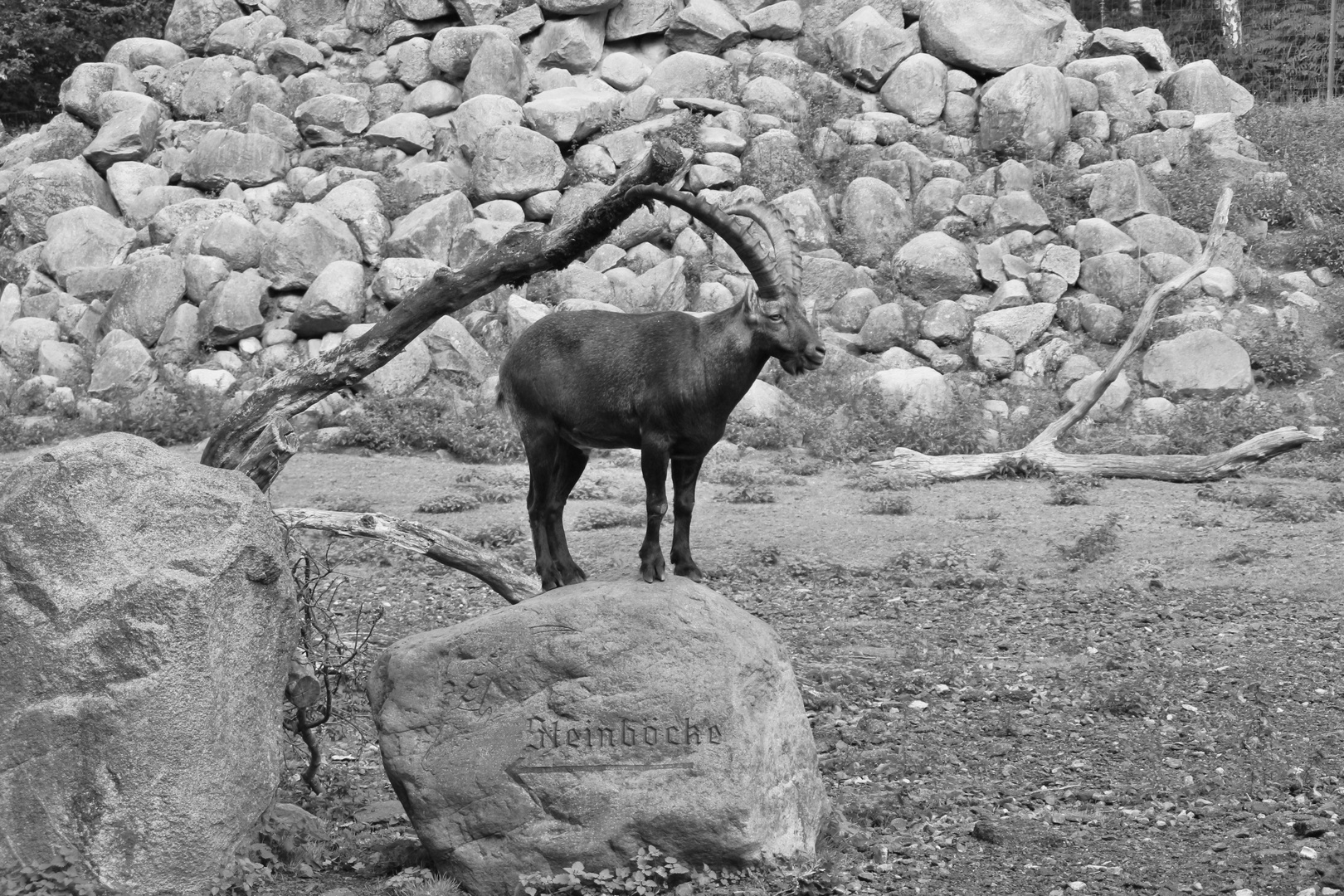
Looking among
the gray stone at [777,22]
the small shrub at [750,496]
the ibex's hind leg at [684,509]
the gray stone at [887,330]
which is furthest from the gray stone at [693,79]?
the ibex's hind leg at [684,509]

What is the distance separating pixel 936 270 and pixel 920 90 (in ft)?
16.2

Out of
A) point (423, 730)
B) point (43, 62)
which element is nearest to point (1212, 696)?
point (423, 730)

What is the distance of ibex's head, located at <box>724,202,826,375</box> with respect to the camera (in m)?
6.54

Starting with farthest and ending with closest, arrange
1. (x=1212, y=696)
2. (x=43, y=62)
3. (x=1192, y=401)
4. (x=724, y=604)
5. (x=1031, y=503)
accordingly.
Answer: (x=43, y=62), (x=1192, y=401), (x=1031, y=503), (x=1212, y=696), (x=724, y=604)

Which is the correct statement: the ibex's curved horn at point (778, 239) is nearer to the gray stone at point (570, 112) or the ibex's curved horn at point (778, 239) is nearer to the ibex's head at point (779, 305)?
the ibex's head at point (779, 305)

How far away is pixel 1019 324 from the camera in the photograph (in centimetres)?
2019

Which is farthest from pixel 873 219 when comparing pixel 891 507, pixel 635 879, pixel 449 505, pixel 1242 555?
pixel 635 879

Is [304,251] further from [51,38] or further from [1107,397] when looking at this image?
[51,38]

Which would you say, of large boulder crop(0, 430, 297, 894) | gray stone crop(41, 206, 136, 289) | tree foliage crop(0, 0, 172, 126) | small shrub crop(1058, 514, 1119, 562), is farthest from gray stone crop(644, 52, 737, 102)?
large boulder crop(0, 430, 297, 894)

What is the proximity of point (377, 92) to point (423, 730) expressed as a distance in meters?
20.8

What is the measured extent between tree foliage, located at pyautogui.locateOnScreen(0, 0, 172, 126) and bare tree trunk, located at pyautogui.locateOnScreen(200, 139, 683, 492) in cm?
2625

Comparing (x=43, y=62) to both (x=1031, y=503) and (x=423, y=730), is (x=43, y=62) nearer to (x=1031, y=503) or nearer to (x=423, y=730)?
(x=1031, y=503)

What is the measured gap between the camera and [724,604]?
677 cm

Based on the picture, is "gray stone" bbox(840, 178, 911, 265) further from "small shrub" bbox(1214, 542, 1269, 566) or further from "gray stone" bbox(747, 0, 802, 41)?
"small shrub" bbox(1214, 542, 1269, 566)
